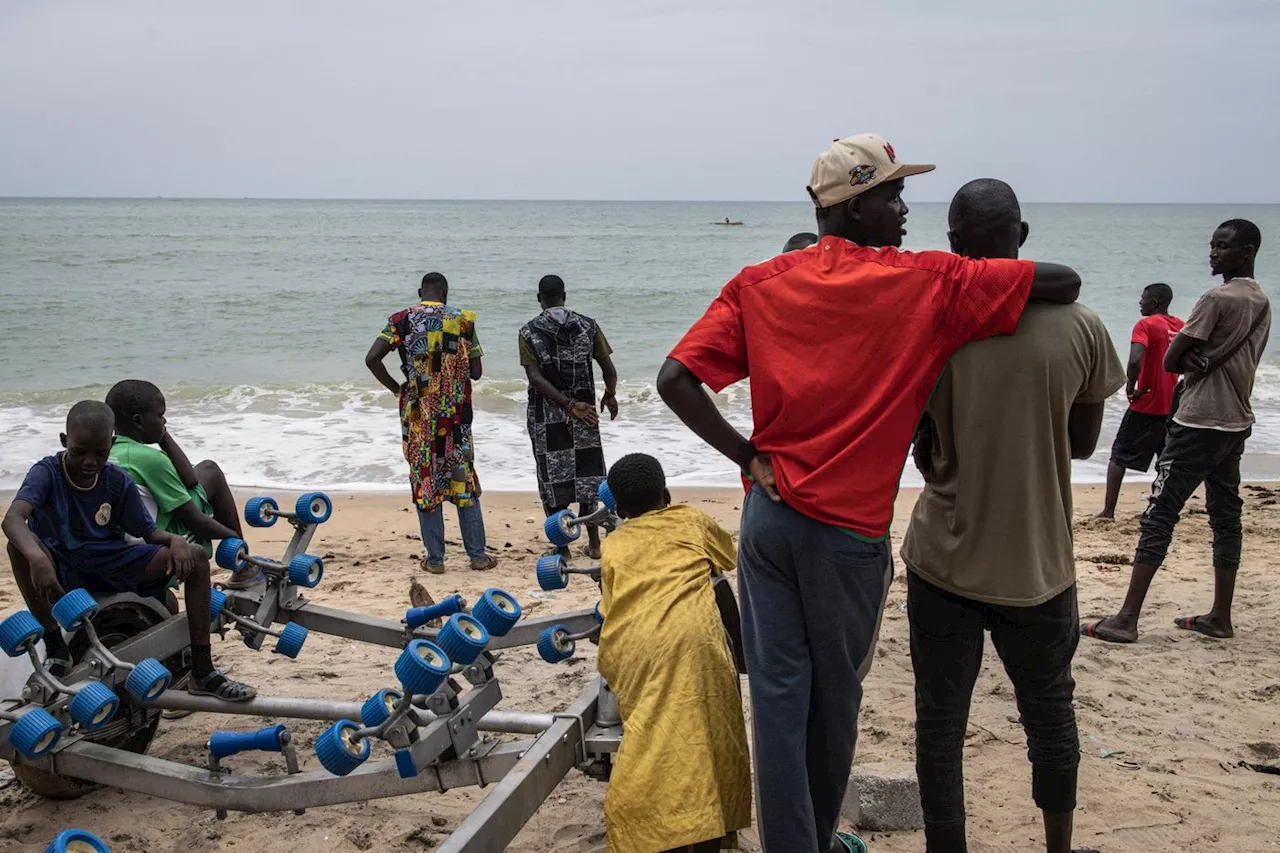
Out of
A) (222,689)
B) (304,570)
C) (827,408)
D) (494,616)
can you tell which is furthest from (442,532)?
(827,408)

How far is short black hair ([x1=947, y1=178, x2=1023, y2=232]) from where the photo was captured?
101 inches

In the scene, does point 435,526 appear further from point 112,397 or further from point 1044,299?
point 1044,299

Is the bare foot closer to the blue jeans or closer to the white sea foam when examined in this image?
the blue jeans

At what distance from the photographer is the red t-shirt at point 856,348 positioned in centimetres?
237

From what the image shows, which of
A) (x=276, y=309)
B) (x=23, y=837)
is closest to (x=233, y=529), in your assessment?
(x=23, y=837)

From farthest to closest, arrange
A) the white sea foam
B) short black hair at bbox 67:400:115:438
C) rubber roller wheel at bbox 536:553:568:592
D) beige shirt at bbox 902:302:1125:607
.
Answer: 1. the white sea foam
2. short black hair at bbox 67:400:115:438
3. rubber roller wheel at bbox 536:553:568:592
4. beige shirt at bbox 902:302:1125:607

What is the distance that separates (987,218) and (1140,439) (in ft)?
18.3

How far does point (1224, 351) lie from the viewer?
182 inches

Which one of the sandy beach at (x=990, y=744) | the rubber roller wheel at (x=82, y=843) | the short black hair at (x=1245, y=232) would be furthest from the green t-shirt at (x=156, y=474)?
the short black hair at (x=1245, y=232)

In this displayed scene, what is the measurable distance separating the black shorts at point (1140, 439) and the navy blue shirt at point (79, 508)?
A: 20.6 feet

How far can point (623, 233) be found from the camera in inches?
2621

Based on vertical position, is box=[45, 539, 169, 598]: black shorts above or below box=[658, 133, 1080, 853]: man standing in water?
below

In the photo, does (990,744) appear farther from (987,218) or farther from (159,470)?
(159,470)

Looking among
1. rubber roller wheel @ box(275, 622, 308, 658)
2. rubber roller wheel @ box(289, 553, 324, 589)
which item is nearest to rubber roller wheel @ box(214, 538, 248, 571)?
rubber roller wheel @ box(289, 553, 324, 589)
